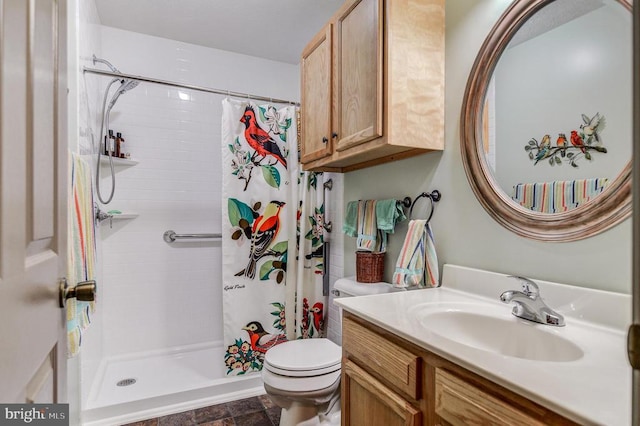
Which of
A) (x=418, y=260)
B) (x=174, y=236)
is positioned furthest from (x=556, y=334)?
(x=174, y=236)

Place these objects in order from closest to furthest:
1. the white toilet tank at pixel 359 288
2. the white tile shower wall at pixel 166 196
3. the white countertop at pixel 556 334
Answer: the white countertop at pixel 556 334 → the white toilet tank at pixel 359 288 → the white tile shower wall at pixel 166 196

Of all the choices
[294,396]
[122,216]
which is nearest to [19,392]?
[294,396]

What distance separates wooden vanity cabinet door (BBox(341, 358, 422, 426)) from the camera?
870mm

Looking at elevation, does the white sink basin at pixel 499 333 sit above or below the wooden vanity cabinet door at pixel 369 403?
above

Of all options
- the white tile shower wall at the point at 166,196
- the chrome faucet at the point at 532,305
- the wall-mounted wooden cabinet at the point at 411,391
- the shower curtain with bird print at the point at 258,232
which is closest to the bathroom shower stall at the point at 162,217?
the white tile shower wall at the point at 166,196

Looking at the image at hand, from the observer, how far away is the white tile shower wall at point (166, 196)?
243 cm

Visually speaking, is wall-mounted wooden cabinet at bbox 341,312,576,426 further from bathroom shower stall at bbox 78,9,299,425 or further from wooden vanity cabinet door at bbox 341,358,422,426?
bathroom shower stall at bbox 78,9,299,425

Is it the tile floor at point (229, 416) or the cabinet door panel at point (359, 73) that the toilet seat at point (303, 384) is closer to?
the tile floor at point (229, 416)

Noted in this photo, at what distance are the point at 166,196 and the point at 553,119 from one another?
2526mm

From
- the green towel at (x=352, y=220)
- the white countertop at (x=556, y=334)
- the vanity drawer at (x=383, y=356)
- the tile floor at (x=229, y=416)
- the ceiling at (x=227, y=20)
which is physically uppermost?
the ceiling at (x=227, y=20)

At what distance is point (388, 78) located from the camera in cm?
128

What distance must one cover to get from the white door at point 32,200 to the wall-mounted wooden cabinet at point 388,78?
1020 millimetres

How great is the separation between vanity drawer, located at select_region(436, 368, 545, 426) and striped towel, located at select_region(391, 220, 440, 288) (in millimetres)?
602

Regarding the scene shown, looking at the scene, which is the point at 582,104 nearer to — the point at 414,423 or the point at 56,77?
the point at 414,423
